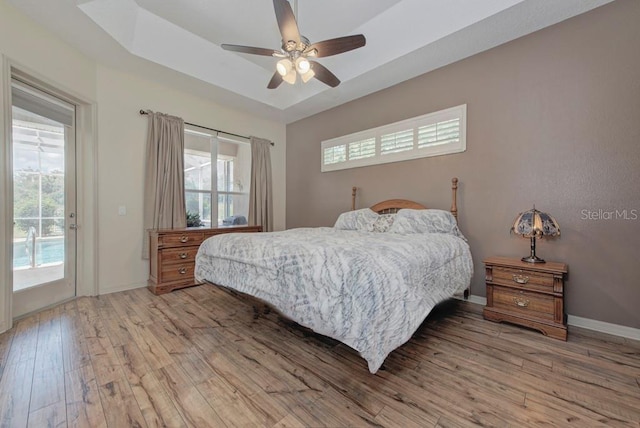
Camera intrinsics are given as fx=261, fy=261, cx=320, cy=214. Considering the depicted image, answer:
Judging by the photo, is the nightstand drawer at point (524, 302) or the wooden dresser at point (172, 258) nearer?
the nightstand drawer at point (524, 302)

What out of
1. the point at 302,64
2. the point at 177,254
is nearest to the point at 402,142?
the point at 302,64

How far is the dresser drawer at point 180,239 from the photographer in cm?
345

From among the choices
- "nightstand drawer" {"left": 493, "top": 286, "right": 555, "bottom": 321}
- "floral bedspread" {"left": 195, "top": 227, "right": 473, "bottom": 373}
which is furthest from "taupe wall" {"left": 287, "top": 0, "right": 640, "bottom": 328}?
"floral bedspread" {"left": 195, "top": 227, "right": 473, "bottom": 373}

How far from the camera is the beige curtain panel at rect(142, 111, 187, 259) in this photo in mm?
3721

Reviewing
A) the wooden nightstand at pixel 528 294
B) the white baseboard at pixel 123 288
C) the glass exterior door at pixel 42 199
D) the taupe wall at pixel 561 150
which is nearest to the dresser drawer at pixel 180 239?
the white baseboard at pixel 123 288

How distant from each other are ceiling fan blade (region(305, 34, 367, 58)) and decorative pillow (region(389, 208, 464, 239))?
1.89 m

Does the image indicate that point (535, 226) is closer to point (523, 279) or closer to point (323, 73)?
point (523, 279)

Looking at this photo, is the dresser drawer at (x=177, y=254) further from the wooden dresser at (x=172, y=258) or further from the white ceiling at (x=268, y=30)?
the white ceiling at (x=268, y=30)

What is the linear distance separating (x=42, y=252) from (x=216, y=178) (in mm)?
2318

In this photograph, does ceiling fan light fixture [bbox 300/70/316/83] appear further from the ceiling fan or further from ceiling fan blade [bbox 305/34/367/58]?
ceiling fan blade [bbox 305/34/367/58]

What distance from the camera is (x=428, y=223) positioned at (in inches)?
119

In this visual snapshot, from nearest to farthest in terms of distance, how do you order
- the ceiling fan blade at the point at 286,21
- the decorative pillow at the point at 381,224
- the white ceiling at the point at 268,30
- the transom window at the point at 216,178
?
1. the ceiling fan blade at the point at 286,21
2. the white ceiling at the point at 268,30
3. the decorative pillow at the point at 381,224
4. the transom window at the point at 216,178

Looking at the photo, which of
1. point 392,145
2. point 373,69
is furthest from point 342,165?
point 373,69

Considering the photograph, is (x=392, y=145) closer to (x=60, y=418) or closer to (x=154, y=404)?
(x=154, y=404)
